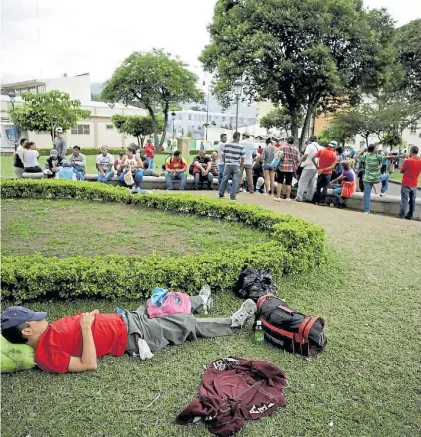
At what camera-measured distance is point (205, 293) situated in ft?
14.4

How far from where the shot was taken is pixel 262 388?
2.93 m

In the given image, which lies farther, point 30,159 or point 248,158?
point 30,159

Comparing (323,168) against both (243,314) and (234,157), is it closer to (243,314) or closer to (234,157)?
(234,157)

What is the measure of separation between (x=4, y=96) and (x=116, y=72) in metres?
11.2

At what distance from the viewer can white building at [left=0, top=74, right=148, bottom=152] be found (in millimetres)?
37156

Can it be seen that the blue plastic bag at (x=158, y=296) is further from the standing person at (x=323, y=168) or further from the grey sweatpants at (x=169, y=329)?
the standing person at (x=323, y=168)

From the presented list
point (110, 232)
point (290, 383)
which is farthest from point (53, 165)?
point (290, 383)

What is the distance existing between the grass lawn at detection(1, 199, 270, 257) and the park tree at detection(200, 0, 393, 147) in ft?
39.3

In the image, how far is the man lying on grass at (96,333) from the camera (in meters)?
3.05

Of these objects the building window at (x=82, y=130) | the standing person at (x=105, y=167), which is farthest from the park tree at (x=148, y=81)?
the standing person at (x=105, y=167)

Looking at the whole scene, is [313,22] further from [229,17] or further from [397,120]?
[397,120]

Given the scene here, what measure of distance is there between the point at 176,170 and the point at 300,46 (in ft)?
32.7

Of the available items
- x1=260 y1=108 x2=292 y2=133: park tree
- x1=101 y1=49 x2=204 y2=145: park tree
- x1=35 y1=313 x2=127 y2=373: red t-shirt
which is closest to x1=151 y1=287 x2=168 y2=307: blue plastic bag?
x1=35 y1=313 x2=127 y2=373: red t-shirt

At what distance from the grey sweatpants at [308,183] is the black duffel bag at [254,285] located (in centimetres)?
605
